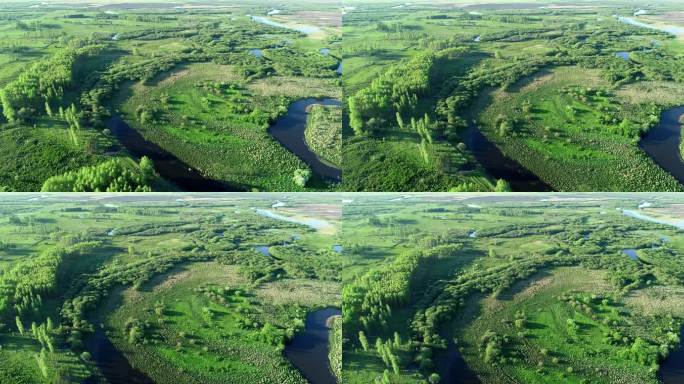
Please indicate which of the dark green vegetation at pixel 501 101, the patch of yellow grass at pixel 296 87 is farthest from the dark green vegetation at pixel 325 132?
the patch of yellow grass at pixel 296 87

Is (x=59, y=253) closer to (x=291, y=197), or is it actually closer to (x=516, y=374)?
(x=291, y=197)

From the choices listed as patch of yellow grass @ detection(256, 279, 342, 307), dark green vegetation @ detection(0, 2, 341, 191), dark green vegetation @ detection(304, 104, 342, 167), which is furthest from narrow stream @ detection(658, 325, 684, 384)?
dark green vegetation @ detection(304, 104, 342, 167)

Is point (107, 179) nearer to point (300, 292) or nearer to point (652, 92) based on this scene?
point (300, 292)

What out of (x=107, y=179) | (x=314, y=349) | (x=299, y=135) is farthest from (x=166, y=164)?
(x=314, y=349)

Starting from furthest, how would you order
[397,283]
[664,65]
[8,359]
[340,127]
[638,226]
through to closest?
[664,65] → [638,226] → [340,127] → [397,283] → [8,359]

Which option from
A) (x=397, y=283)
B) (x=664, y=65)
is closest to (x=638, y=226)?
(x=664, y=65)

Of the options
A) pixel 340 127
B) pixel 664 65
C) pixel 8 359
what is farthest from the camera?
pixel 664 65

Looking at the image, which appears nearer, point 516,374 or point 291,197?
point 516,374
